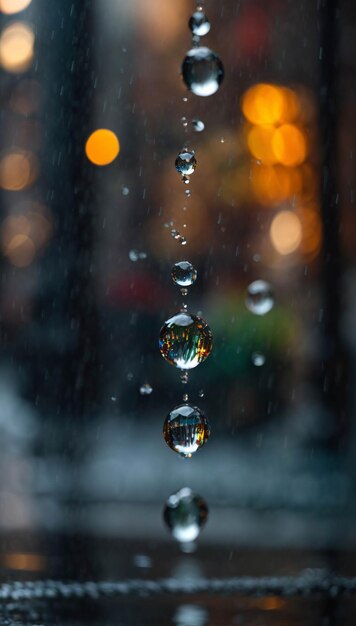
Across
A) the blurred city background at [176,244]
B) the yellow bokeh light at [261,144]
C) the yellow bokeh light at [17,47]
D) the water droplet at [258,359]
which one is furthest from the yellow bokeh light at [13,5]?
the water droplet at [258,359]

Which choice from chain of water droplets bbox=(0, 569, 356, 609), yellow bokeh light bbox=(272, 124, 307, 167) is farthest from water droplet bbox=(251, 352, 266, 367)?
chain of water droplets bbox=(0, 569, 356, 609)

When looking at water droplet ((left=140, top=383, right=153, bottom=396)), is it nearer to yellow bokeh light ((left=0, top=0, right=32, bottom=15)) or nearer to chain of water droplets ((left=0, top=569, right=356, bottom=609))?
yellow bokeh light ((left=0, top=0, right=32, bottom=15))

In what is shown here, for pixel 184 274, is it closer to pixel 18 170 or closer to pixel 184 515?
pixel 184 515

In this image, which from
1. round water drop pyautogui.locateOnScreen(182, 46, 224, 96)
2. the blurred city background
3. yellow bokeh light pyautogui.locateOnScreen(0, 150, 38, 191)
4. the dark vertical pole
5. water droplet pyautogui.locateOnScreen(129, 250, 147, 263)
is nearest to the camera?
round water drop pyautogui.locateOnScreen(182, 46, 224, 96)

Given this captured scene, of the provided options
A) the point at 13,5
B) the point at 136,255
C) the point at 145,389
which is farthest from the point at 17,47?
the point at 145,389

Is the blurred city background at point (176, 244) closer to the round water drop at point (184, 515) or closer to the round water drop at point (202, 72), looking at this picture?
the round water drop at point (184, 515)
